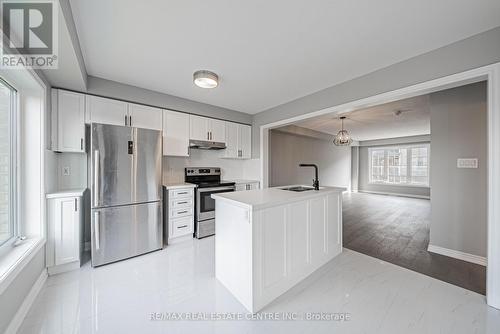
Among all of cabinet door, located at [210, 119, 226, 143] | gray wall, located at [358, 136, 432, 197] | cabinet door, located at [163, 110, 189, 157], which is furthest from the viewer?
gray wall, located at [358, 136, 432, 197]

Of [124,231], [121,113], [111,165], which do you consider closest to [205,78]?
[121,113]

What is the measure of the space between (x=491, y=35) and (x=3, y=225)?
4.66 metres

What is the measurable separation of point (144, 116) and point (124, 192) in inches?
48.4

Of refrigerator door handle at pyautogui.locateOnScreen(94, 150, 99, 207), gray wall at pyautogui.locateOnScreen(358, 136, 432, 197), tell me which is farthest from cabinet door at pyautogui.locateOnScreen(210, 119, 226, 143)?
gray wall at pyautogui.locateOnScreen(358, 136, 432, 197)

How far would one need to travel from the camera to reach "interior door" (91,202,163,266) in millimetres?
2338

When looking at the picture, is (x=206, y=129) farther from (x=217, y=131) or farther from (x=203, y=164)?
(x=203, y=164)

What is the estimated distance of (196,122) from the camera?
3541 mm

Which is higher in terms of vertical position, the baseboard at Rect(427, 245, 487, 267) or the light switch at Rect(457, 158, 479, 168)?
the light switch at Rect(457, 158, 479, 168)

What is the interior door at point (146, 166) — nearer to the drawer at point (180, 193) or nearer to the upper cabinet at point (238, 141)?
the drawer at point (180, 193)

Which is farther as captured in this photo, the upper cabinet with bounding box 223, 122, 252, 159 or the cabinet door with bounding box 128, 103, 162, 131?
the upper cabinet with bounding box 223, 122, 252, 159

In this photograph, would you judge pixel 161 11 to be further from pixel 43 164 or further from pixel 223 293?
pixel 223 293

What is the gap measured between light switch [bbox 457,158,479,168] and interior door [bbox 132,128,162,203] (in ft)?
13.9

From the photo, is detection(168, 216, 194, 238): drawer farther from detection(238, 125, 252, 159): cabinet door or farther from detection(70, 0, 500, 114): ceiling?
detection(70, 0, 500, 114): ceiling

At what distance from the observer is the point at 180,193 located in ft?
10.1
